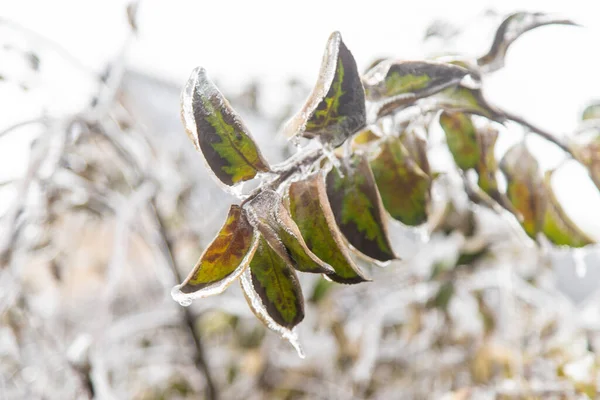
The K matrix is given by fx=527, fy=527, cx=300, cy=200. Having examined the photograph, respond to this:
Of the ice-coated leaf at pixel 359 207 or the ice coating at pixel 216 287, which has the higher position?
the ice coating at pixel 216 287

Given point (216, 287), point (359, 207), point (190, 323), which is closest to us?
point (216, 287)

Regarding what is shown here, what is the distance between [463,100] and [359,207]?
147 mm

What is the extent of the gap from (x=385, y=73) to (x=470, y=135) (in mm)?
179

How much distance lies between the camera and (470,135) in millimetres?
568

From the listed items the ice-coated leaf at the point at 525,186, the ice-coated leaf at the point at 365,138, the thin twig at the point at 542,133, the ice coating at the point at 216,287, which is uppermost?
the ice coating at the point at 216,287

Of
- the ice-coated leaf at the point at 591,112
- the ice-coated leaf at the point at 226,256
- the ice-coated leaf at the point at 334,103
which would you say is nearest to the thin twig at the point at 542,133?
the ice-coated leaf at the point at 591,112

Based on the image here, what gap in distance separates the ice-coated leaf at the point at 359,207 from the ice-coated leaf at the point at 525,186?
0.21 metres

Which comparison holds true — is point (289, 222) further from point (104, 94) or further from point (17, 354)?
point (17, 354)

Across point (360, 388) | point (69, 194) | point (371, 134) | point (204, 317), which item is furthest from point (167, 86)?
point (371, 134)

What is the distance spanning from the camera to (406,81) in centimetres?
44

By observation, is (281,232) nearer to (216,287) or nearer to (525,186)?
(216,287)

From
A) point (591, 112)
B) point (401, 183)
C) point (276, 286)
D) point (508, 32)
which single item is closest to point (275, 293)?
point (276, 286)

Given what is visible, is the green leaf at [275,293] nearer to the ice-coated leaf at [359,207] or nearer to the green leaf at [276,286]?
the green leaf at [276,286]

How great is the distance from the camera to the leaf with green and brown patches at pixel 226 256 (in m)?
0.35
